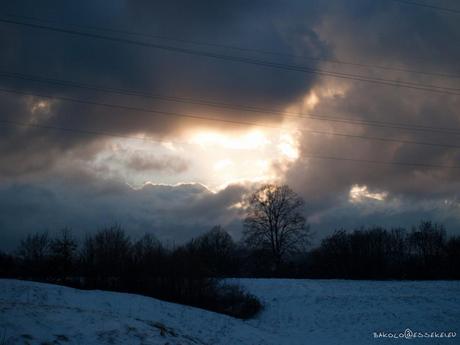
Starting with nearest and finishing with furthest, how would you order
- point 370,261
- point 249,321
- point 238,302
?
point 249,321
point 238,302
point 370,261

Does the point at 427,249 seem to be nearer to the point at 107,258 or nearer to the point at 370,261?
the point at 370,261

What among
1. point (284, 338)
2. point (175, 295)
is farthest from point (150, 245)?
point (284, 338)

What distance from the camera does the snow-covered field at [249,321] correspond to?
13727 millimetres

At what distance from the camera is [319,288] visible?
35.2 meters

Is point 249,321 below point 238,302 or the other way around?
below

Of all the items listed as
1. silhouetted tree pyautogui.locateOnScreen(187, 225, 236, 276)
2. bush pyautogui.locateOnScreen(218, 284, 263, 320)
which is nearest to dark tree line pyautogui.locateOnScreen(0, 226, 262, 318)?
bush pyautogui.locateOnScreen(218, 284, 263, 320)

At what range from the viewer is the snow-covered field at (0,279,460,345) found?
1373 centimetres

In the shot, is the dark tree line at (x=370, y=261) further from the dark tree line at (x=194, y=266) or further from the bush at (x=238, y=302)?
the bush at (x=238, y=302)

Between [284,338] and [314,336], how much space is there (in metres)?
→ 2.45

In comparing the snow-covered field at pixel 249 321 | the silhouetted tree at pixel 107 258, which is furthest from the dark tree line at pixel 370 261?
the silhouetted tree at pixel 107 258

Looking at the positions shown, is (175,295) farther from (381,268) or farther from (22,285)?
(381,268)

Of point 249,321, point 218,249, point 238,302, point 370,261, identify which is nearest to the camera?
point 249,321

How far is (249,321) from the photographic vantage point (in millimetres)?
28344

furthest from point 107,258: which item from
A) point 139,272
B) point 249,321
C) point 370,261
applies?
point 370,261
